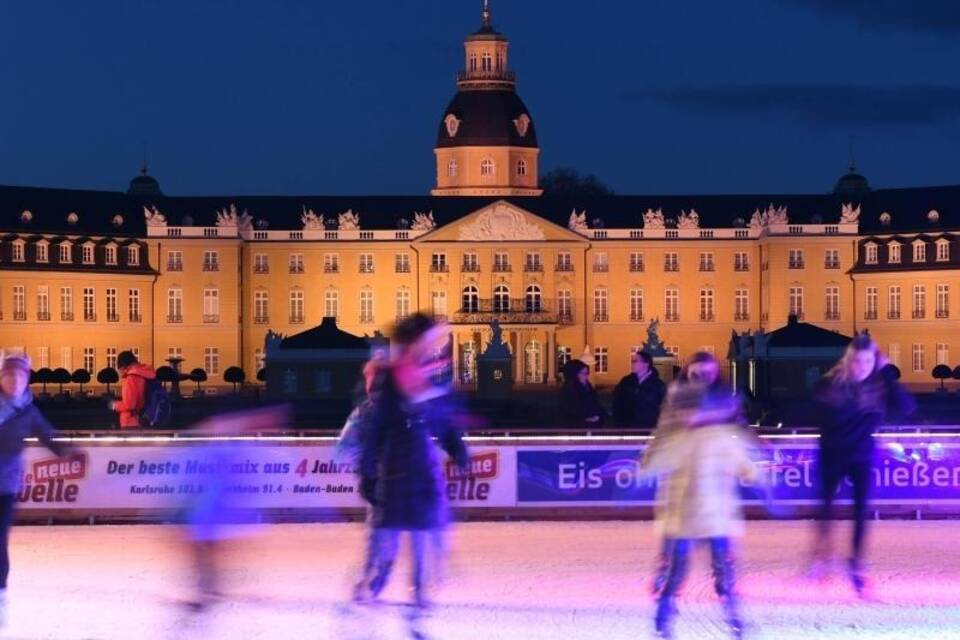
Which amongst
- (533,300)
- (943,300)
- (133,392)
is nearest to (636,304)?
(533,300)

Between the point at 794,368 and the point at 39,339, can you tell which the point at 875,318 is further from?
the point at 39,339

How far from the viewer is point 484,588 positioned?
14000 mm

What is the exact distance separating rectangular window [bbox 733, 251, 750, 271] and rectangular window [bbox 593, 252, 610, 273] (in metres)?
6.06

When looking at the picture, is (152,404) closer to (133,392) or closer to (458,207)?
(133,392)

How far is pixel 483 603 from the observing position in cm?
1322

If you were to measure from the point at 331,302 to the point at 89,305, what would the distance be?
11.4 meters

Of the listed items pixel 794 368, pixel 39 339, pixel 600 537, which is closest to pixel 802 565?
pixel 600 537

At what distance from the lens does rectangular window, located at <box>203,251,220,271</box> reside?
8625 cm

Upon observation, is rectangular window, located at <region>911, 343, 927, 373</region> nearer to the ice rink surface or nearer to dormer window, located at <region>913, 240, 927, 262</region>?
dormer window, located at <region>913, 240, 927, 262</region>

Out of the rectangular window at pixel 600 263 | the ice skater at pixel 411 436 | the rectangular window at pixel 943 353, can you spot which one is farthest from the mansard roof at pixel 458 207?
the ice skater at pixel 411 436

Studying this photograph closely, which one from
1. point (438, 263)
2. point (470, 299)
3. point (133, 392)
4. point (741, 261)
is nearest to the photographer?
point (133, 392)

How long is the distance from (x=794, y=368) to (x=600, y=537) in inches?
1803

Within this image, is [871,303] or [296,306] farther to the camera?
[296,306]

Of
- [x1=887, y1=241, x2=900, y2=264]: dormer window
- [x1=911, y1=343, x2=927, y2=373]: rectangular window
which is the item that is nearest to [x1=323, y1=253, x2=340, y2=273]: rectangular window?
[x1=887, y1=241, x2=900, y2=264]: dormer window
